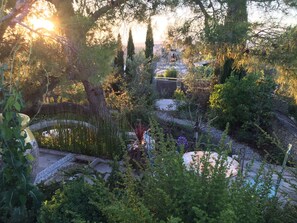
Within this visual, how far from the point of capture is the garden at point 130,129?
1.20m

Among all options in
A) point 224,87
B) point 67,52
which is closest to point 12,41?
point 67,52

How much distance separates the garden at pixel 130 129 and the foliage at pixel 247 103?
2 cm

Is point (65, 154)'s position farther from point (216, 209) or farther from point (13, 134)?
point (216, 209)

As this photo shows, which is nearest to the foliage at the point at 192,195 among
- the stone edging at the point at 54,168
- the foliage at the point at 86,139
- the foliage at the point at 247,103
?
the stone edging at the point at 54,168

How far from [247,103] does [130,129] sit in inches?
95.2

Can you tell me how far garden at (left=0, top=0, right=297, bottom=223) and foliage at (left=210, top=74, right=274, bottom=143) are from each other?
23 millimetres

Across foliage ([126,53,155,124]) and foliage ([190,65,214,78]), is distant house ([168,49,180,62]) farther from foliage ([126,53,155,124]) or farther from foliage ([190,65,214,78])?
foliage ([190,65,214,78])

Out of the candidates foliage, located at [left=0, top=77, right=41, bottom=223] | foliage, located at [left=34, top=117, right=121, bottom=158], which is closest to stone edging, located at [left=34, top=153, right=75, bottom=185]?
foliage, located at [left=34, top=117, right=121, bottom=158]

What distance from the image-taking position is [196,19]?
3035 mm

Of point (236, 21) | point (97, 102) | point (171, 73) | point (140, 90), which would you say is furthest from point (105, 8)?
point (171, 73)

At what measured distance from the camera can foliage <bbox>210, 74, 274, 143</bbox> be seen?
221 inches

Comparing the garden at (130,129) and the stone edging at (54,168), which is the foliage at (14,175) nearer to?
the garden at (130,129)

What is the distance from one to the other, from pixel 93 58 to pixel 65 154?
1.77 meters

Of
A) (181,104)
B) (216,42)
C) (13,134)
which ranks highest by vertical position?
(216,42)
